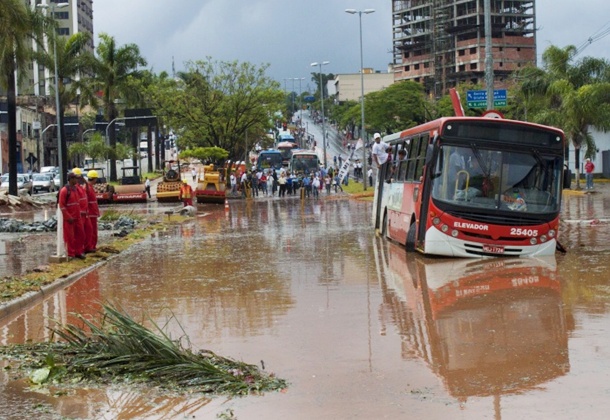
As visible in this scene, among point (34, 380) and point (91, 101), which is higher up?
point (91, 101)

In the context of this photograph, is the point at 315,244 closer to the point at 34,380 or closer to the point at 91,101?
the point at 34,380

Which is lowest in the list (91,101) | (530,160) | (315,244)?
(315,244)

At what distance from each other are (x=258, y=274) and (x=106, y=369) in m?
8.34

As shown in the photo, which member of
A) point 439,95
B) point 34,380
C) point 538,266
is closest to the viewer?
point 34,380

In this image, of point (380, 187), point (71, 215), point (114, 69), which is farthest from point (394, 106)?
point (71, 215)

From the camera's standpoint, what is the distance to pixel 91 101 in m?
75.1

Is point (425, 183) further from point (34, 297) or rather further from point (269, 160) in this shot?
point (269, 160)

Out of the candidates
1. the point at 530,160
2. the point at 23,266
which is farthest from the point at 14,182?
the point at 530,160

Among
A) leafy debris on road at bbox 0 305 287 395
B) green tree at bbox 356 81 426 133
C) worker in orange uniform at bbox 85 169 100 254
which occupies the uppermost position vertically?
green tree at bbox 356 81 426 133

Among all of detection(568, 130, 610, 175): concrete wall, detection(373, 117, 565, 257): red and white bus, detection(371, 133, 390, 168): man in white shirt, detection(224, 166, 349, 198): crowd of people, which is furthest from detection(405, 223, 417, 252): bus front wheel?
detection(568, 130, 610, 175): concrete wall

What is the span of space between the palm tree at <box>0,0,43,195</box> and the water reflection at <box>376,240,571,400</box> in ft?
100

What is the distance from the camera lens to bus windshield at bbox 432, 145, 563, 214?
18.0 meters

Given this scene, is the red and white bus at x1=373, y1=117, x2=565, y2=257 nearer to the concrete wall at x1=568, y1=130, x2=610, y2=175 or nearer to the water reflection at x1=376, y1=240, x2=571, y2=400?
the water reflection at x1=376, y1=240, x2=571, y2=400

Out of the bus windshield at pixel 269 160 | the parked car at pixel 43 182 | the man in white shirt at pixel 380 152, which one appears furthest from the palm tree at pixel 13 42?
the bus windshield at pixel 269 160
